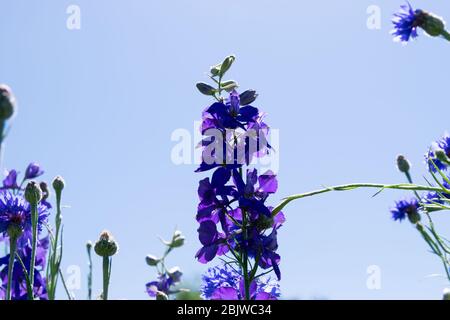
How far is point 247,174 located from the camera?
141cm

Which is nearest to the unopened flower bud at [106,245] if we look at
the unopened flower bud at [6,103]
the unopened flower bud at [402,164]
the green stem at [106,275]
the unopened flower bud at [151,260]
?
the green stem at [106,275]

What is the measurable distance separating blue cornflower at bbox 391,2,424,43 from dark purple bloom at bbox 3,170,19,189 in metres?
1.43

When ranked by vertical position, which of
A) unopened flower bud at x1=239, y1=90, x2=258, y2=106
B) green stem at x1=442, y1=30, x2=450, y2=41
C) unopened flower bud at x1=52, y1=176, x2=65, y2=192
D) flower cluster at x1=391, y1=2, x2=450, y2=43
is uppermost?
flower cluster at x1=391, y1=2, x2=450, y2=43

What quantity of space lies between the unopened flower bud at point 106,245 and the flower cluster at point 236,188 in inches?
8.4

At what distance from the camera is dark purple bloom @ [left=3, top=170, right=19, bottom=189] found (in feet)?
7.04

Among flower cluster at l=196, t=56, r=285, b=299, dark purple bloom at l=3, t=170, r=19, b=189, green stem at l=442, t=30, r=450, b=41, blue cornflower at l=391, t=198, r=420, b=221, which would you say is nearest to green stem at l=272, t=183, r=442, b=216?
flower cluster at l=196, t=56, r=285, b=299

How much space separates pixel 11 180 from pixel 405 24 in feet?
4.86

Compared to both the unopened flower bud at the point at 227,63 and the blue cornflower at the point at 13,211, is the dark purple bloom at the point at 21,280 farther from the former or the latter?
the unopened flower bud at the point at 227,63

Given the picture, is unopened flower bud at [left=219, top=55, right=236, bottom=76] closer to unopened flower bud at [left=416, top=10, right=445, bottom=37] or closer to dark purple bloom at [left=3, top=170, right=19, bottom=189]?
unopened flower bud at [left=416, top=10, right=445, bottom=37]

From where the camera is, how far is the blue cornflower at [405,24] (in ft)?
5.64

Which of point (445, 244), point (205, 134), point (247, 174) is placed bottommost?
point (445, 244)
